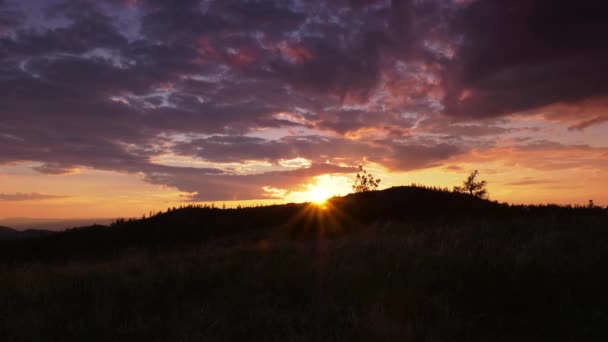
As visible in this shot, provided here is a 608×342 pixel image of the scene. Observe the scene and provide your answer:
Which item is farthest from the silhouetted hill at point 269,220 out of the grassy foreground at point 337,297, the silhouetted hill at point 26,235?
the grassy foreground at point 337,297

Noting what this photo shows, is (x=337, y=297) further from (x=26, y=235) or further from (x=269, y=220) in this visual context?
(x=26, y=235)

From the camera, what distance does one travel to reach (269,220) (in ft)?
82.4

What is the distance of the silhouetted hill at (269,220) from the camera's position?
19.9 meters

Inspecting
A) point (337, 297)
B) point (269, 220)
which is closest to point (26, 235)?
point (269, 220)

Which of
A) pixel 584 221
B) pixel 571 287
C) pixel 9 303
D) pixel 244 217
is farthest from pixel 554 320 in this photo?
pixel 244 217

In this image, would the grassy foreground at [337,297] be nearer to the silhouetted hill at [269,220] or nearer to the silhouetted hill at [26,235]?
the silhouetted hill at [269,220]

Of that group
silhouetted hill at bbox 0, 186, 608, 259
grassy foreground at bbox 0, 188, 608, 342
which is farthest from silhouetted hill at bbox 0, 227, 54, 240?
grassy foreground at bbox 0, 188, 608, 342

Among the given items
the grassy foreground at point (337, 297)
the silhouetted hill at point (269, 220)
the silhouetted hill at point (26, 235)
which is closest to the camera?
the grassy foreground at point (337, 297)

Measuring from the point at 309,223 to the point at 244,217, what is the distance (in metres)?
6.45

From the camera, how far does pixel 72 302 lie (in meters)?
6.84

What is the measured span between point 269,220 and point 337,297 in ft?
61.7

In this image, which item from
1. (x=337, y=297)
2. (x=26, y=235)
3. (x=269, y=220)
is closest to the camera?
(x=337, y=297)

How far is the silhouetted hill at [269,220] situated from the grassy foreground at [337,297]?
9.35m

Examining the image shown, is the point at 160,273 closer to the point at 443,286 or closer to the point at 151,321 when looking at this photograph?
the point at 151,321
